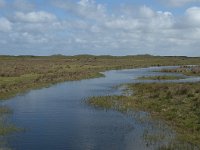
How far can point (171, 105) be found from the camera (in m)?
40.5

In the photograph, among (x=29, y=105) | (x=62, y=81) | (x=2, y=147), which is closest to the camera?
(x=2, y=147)

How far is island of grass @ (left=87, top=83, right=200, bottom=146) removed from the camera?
99.3 ft

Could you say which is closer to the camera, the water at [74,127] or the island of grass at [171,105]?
the water at [74,127]

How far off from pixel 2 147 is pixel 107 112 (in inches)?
623

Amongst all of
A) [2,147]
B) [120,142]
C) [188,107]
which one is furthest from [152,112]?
[2,147]

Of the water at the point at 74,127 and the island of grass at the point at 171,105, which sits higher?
the island of grass at the point at 171,105

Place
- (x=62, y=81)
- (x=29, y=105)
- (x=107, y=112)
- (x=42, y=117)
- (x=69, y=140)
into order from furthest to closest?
(x=62, y=81), (x=29, y=105), (x=107, y=112), (x=42, y=117), (x=69, y=140)

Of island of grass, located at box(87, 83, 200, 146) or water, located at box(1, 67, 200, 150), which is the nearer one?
water, located at box(1, 67, 200, 150)

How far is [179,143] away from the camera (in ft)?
86.0

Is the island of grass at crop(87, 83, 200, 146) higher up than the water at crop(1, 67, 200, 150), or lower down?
higher up

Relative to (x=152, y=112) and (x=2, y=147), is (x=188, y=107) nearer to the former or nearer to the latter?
(x=152, y=112)

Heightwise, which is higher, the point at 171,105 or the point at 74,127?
the point at 171,105

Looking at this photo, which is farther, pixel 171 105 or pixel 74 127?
pixel 171 105

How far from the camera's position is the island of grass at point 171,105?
30253 millimetres
